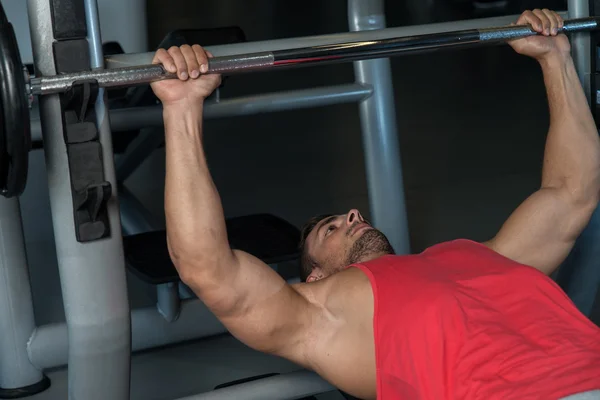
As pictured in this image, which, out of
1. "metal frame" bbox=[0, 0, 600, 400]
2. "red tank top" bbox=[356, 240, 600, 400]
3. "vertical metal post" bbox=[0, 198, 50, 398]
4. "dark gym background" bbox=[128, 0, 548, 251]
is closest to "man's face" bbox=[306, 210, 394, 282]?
"red tank top" bbox=[356, 240, 600, 400]

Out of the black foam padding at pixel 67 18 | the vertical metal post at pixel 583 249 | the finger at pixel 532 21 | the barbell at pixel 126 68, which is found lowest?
the vertical metal post at pixel 583 249

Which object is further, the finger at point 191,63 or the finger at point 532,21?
the finger at point 532,21

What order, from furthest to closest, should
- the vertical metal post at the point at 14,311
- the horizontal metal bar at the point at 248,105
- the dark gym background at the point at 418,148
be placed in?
1. the dark gym background at the point at 418,148
2. the horizontal metal bar at the point at 248,105
3. the vertical metal post at the point at 14,311

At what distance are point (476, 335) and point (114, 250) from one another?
627mm

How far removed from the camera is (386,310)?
1505mm

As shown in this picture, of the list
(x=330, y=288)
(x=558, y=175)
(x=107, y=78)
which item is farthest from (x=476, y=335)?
(x=107, y=78)

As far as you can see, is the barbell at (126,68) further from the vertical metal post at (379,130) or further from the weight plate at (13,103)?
the vertical metal post at (379,130)

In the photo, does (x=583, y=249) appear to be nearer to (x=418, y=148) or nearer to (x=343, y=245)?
(x=343, y=245)

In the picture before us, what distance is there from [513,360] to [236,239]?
0.99m

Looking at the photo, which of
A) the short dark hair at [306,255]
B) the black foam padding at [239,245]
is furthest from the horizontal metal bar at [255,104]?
the short dark hair at [306,255]

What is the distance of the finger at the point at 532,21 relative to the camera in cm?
171

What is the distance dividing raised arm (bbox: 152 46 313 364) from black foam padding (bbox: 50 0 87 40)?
0.46 ft

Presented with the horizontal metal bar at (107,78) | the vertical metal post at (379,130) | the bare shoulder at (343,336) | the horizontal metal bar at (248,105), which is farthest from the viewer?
the vertical metal post at (379,130)

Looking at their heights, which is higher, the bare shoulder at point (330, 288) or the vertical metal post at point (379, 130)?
the vertical metal post at point (379, 130)
